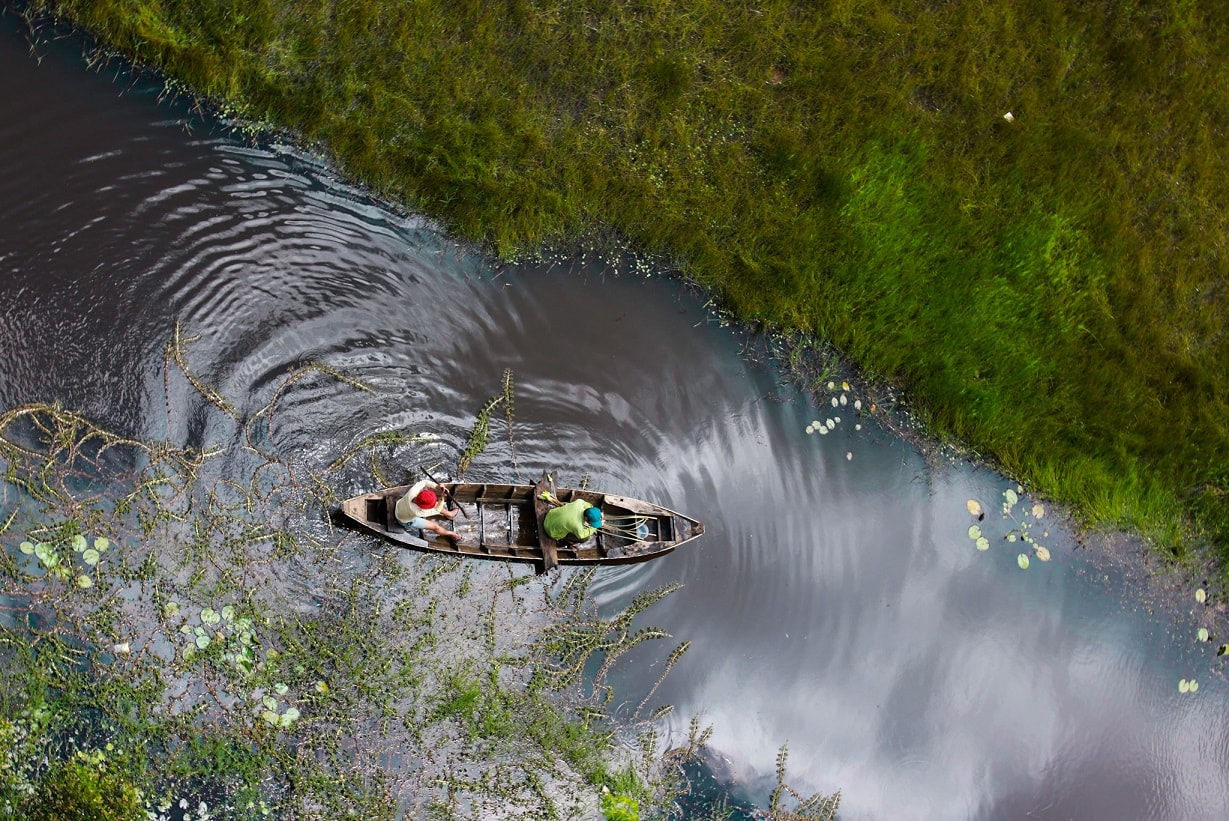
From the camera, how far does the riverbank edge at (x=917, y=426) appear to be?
7.70 metres

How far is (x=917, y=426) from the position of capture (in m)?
8.04

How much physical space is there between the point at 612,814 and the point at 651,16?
7768 mm

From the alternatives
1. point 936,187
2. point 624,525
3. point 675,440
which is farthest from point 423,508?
point 936,187

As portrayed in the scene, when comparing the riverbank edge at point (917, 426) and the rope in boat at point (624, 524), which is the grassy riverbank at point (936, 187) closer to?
the riverbank edge at point (917, 426)

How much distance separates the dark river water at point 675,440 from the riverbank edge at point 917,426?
0.45 ft

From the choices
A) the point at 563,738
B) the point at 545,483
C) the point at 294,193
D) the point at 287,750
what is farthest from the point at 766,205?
the point at 287,750

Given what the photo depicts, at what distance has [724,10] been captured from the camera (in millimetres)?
7828

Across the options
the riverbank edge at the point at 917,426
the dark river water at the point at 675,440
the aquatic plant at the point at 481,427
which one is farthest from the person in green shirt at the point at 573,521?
the riverbank edge at the point at 917,426

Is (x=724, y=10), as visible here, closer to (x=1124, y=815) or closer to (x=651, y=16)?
(x=651, y=16)

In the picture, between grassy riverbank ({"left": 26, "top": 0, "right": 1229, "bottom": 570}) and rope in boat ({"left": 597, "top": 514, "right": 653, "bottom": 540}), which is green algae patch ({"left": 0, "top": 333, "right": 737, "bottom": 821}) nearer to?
rope in boat ({"left": 597, "top": 514, "right": 653, "bottom": 540})

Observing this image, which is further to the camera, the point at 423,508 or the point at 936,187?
the point at 936,187

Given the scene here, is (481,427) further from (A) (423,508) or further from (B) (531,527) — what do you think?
(A) (423,508)

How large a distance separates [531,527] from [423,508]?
1185 millimetres

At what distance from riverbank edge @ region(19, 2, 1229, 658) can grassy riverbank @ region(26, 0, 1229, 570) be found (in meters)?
0.10
